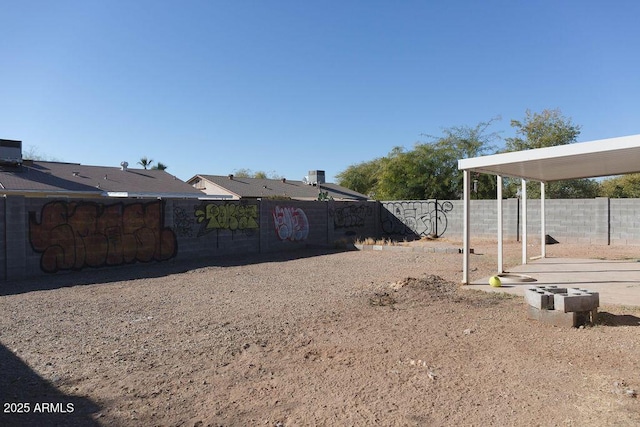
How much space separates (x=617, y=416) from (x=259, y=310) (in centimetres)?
504

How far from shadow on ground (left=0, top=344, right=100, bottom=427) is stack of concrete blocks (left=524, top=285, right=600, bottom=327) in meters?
5.41

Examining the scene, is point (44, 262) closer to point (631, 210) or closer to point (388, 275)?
point (388, 275)

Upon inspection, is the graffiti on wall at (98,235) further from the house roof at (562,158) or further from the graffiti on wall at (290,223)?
the house roof at (562,158)

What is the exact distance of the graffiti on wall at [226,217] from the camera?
14961 millimetres

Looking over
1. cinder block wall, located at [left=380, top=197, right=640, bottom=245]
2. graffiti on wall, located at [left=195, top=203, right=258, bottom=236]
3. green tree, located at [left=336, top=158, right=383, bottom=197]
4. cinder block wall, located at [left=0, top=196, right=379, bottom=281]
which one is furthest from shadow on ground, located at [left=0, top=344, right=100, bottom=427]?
green tree, located at [left=336, top=158, right=383, bottom=197]

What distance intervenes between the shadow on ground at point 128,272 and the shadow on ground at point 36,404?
18.6ft

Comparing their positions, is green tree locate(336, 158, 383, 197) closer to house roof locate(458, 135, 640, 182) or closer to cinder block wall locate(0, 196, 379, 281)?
cinder block wall locate(0, 196, 379, 281)

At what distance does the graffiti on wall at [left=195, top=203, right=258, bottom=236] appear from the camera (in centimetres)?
1496

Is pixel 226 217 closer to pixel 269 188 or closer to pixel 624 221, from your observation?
pixel 624 221

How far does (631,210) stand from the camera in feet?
57.4

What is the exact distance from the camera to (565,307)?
5.89m

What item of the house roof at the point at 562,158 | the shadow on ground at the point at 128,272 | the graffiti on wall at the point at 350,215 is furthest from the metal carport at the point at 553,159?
the graffiti on wall at the point at 350,215

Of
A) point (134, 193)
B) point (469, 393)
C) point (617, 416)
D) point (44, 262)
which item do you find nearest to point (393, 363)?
point (469, 393)

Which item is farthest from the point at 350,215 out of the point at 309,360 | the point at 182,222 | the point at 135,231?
the point at 309,360
